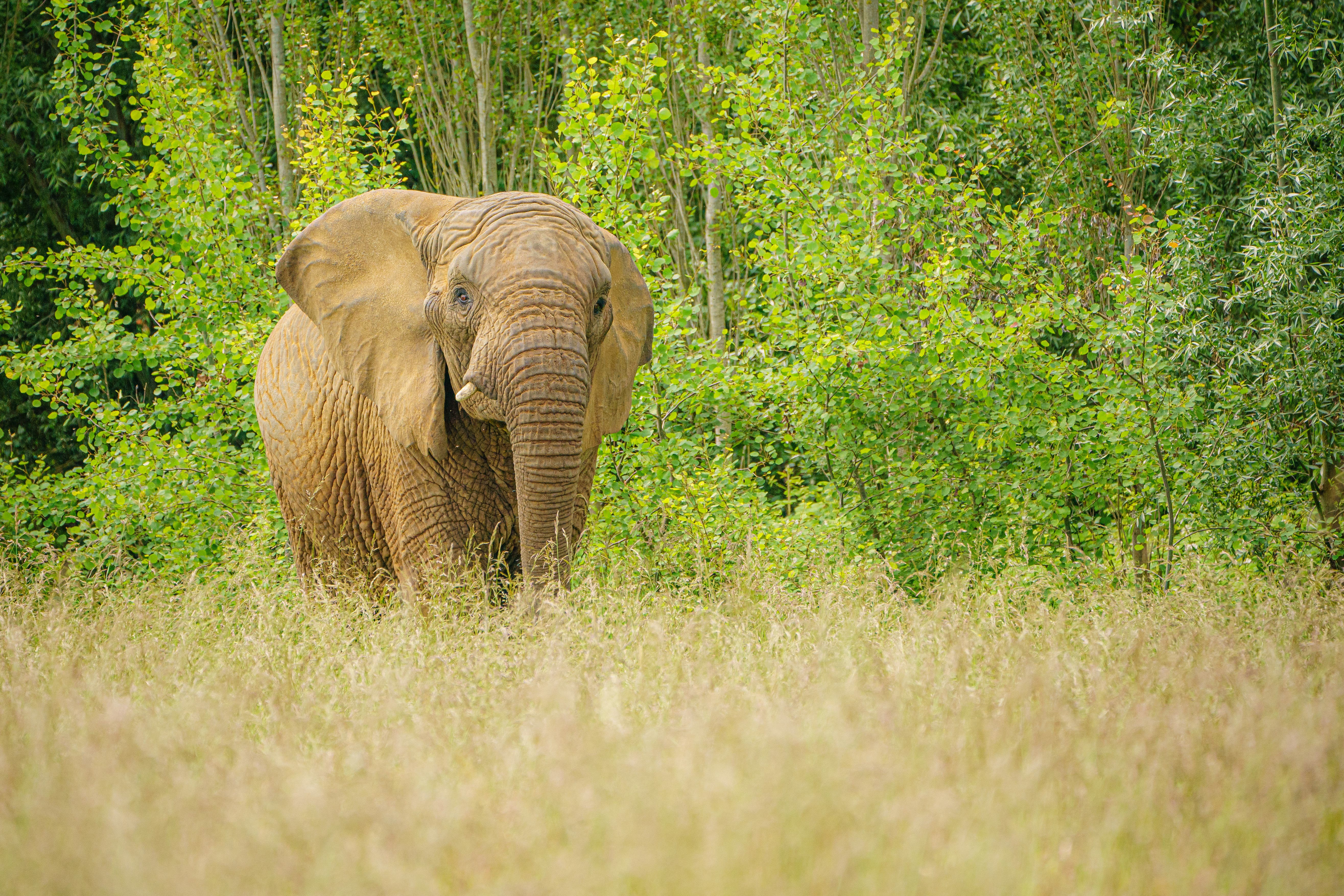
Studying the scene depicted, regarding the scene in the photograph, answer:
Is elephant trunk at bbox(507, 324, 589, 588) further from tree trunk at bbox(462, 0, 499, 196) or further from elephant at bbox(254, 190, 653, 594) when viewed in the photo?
tree trunk at bbox(462, 0, 499, 196)

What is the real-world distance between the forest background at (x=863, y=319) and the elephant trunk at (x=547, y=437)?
1.15 m

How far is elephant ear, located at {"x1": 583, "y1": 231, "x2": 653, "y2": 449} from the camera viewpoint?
5297 millimetres

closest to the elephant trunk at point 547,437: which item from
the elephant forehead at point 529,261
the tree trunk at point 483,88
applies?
the elephant forehead at point 529,261

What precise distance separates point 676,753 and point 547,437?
2148 mm

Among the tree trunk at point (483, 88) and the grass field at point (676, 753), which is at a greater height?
the tree trunk at point (483, 88)

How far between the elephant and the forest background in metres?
1.02

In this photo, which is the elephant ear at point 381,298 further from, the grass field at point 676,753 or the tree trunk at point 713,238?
the tree trunk at point 713,238

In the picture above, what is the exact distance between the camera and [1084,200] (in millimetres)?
10453

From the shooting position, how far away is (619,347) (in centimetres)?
536

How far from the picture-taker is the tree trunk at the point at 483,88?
1146 cm

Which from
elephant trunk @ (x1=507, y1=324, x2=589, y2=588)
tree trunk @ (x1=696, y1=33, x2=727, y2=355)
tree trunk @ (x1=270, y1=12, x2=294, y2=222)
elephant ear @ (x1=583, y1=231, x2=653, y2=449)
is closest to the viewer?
elephant trunk @ (x1=507, y1=324, x2=589, y2=588)

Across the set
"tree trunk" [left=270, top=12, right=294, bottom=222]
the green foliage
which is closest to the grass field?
the green foliage

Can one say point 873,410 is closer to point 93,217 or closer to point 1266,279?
point 1266,279

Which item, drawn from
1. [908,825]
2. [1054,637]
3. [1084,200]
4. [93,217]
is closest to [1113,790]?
[908,825]
